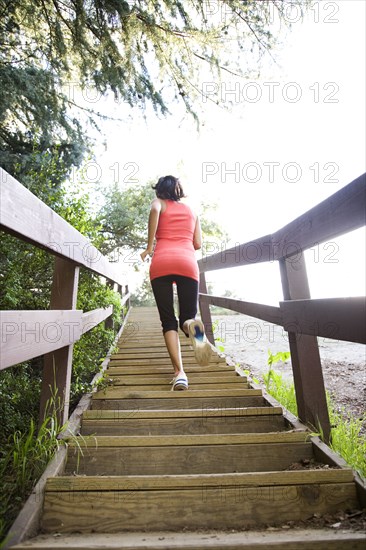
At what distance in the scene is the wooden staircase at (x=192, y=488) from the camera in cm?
124

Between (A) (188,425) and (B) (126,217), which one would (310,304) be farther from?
(B) (126,217)

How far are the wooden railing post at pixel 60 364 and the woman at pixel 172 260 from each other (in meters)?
0.89

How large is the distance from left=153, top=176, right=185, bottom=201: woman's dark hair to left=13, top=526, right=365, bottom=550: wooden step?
2.29 meters

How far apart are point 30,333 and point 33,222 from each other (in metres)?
0.38

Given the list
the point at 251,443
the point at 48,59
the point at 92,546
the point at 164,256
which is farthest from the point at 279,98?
the point at 92,546

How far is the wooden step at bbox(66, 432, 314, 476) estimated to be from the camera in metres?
1.80

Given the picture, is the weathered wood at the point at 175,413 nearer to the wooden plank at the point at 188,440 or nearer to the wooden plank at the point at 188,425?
the wooden plank at the point at 188,425

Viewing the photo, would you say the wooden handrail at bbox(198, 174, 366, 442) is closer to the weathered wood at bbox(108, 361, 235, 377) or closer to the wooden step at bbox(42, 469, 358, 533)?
the wooden step at bbox(42, 469, 358, 533)

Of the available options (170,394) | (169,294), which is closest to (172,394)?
(170,394)

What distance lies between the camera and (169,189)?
3111 mm

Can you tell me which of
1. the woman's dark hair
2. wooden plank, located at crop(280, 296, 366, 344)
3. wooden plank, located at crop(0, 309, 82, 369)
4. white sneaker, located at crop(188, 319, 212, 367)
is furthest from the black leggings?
wooden plank, located at crop(280, 296, 366, 344)

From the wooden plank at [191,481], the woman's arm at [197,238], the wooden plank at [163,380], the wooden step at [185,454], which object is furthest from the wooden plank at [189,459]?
the woman's arm at [197,238]

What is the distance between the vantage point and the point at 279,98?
5238mm

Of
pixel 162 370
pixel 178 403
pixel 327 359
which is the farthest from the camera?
pixel 327 359
